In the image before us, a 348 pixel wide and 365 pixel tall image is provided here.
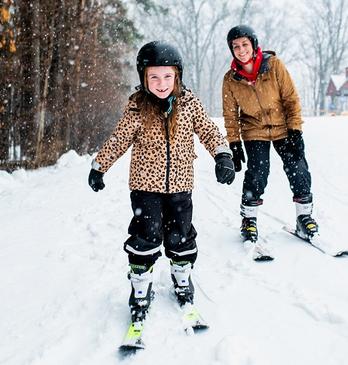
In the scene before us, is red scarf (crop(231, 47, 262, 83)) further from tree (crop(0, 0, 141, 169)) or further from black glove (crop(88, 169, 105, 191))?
tree (crop(0, 0, 141, 169))

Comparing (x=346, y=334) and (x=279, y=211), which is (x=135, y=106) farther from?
(x=279, y=211)

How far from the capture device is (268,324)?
2.55 metres

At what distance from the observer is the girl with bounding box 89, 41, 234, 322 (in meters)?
2.64

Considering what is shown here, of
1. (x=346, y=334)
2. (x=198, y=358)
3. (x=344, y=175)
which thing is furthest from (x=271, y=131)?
(x=344, y=175)

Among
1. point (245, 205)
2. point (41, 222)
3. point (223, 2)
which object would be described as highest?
point (223, 2)

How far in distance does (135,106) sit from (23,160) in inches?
292

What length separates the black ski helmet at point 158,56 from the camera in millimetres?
2543

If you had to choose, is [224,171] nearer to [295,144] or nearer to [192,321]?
[192,321]

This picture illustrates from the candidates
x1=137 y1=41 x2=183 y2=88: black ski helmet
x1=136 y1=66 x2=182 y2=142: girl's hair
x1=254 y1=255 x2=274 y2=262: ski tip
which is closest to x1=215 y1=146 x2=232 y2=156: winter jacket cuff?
x1=136 y1=66 x2=182 y2=142: girl's hair

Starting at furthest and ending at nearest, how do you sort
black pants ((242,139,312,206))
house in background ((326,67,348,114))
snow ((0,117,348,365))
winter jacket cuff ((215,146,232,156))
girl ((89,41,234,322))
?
house in background ((326,67,348,114)), black pants ((242,139,312,206)), winter jacket cuff ((215,146,232,156)), girl ((89,41,234,322)), snow ((0,117,348,365))

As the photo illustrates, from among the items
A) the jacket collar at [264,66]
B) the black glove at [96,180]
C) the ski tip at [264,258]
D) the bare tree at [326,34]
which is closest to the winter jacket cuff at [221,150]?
the black glove at [96,180]

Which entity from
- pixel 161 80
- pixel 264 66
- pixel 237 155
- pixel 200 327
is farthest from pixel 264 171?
pixel 200 327

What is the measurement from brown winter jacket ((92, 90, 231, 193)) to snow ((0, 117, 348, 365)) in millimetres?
863

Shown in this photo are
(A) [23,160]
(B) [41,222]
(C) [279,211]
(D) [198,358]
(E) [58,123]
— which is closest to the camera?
(D) [198,358]
